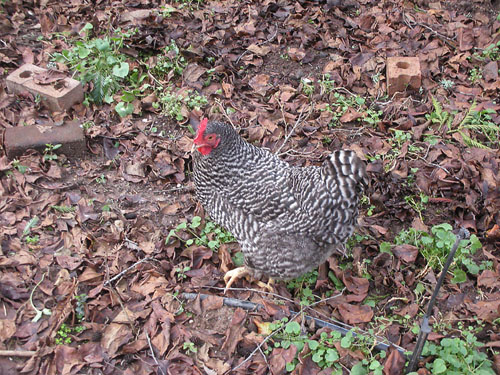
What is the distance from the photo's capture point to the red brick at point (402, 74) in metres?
5.04

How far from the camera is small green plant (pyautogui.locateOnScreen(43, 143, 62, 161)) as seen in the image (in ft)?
14.0

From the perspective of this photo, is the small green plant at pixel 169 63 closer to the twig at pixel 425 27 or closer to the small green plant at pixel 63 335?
the twig at pixel 425 27

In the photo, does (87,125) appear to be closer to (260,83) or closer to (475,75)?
(260,83)

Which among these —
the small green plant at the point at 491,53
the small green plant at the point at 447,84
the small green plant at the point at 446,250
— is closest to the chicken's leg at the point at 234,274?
the small green plant at the point at 446,250

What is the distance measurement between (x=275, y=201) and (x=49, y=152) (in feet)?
7.45

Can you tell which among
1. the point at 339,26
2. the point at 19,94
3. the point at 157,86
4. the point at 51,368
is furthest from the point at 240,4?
the point at 51,368

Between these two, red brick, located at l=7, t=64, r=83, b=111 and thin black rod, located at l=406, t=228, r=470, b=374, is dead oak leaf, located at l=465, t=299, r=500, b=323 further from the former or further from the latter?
red brick, located at l=7, t=64, r=83, b=111

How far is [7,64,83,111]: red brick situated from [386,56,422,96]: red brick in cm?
327

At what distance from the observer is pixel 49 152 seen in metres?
4.35

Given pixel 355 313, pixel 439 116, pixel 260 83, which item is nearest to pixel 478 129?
pixel 439 116

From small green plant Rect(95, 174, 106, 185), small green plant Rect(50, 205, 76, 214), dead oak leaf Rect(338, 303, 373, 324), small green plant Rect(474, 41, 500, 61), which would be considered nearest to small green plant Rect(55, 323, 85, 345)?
small green plant Rect(50, 205, 76, 214)

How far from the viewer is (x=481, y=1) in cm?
603

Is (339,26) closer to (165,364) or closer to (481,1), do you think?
(481,1)

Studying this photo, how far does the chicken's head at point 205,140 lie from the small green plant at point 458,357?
2049 millimetres
